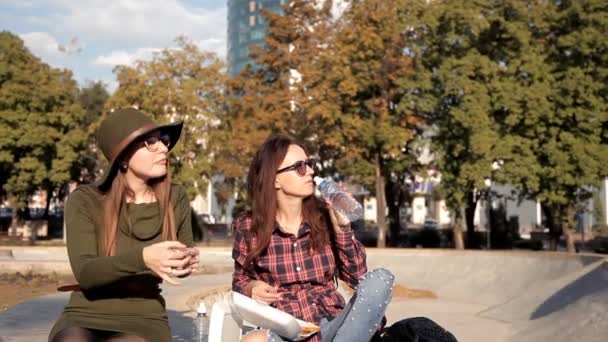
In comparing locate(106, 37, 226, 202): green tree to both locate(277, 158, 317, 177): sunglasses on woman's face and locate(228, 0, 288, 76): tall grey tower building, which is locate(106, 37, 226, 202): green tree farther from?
locate(228, 0, 288, 76): tall grey tower building

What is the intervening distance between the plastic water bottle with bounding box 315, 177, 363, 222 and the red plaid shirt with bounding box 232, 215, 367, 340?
0.85ft

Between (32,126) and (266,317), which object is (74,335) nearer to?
(266,317)

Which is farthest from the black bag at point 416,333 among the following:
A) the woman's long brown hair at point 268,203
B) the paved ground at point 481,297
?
the paved ground at point 481,297

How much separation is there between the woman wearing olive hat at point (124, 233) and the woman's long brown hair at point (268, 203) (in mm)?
657

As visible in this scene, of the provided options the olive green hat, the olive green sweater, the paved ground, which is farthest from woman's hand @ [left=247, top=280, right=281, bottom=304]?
the paved ground

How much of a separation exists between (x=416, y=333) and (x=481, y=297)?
47.5ft

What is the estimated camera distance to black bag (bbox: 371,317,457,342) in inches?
146

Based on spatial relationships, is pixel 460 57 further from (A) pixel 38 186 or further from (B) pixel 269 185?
(B) pixel 269 185

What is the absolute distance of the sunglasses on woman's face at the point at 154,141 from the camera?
361cm

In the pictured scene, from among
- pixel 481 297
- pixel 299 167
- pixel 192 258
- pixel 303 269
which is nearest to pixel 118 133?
pixel 192 258

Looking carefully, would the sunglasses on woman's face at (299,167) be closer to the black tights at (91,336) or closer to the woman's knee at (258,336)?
the woman's knee at (258,336)

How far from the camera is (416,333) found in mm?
3723

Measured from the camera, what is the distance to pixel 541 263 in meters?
18.6

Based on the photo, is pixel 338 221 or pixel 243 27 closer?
pixel 338 221
